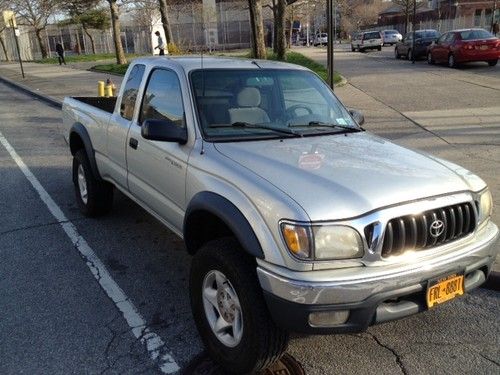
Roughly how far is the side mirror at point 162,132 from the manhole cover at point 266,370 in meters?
1.49

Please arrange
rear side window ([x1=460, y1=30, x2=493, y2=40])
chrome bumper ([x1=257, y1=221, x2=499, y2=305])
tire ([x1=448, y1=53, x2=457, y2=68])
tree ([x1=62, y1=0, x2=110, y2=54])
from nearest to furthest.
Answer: chrome bumper ([x1=257, y1=221, x2=499, y2=305]) → rear side window ([x1=460, y1=30, x2=493, y2=40]) → tire ([x1=448, y1=53, x2=457, y2=68]) → tree ([x1=62, y1=0, x2=110, y2=54])

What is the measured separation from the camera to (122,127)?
460 cm

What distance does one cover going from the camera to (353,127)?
13.4ft

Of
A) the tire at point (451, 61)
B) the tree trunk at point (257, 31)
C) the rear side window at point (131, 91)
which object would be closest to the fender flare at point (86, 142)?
the rear side window at point (131, 91)

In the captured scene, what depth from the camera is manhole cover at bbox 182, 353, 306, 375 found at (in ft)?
9.88

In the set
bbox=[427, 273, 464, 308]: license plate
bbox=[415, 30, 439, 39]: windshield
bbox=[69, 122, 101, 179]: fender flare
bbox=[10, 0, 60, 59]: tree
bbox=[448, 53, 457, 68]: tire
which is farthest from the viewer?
bbox=[10, 0, 60, 59]: tree

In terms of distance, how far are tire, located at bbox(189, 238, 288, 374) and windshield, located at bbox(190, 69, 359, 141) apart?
93 cm

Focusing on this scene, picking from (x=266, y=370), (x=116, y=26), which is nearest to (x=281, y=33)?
(x=116, y=26)

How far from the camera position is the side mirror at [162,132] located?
339cm

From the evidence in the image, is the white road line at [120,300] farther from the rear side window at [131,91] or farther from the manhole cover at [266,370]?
the rear side window at [131,91]

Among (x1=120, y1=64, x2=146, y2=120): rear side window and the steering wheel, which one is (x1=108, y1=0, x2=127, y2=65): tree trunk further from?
the steering wheel

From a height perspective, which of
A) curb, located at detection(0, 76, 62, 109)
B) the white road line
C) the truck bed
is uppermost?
the truck bed

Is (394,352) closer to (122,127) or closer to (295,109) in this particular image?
(295,109)

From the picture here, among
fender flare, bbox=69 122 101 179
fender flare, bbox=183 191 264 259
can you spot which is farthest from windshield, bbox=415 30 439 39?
fender flare, bbox=183 191 264 259
